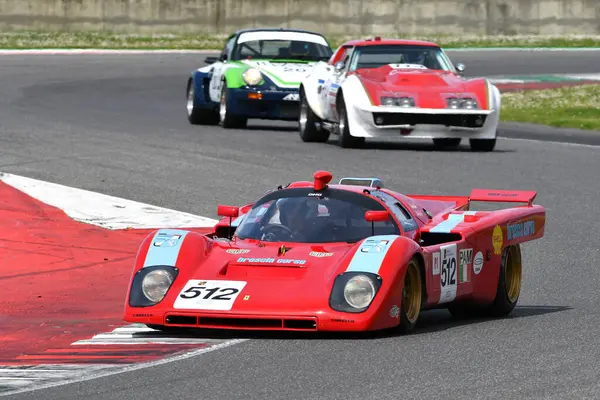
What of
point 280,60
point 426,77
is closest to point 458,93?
point 426,77

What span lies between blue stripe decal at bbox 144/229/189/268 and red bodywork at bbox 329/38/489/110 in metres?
11.1

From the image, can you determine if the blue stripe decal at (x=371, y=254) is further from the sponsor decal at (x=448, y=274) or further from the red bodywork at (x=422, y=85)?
the red bodywork at (x=422, y=85)

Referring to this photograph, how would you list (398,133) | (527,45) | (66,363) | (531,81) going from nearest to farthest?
(66,363)
(398,133)
(531,81)
(527,45)

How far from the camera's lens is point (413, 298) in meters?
8.95

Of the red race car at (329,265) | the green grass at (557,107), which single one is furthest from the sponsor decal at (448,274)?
the green grass at (557,107)

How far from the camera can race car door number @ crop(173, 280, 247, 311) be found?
28.0ft

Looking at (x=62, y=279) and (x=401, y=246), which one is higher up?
(x=401, y=246)

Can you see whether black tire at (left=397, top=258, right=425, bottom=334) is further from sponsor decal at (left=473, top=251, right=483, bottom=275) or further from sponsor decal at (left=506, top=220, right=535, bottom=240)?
sponsor decal at (left=506, top=220, right=535, bottom=240)

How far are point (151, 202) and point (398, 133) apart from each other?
17.6 feet

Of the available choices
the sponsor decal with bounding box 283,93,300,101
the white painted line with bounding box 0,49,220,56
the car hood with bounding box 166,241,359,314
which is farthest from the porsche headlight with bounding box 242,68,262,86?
the white painted line with bounding box 0,49,220,56

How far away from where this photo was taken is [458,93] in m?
20.3

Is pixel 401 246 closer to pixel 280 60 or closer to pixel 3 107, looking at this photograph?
pixel 280 60

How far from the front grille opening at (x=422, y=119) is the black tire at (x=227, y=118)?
4.15 m

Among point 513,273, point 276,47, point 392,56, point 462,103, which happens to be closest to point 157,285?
point 513,273
